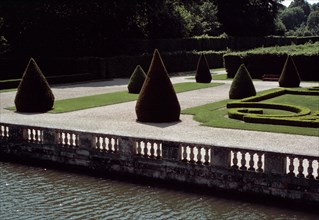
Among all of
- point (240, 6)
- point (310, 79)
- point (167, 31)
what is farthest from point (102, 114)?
point (240, 6)

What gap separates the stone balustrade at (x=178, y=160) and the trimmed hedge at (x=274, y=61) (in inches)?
1052

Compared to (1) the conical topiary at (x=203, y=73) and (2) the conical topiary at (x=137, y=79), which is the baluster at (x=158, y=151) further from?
(1) the conical topiary at (x=203, y=73)

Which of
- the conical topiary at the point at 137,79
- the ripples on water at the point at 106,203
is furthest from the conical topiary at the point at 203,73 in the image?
the ripples on water at the point at 106,203

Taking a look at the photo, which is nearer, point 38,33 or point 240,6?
point 38,33

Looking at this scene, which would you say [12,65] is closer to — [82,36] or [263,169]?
[82,36]

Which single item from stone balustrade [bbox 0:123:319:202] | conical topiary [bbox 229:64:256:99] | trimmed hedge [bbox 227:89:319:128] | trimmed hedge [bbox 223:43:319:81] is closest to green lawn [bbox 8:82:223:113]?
conical topiary [bbox 229:64:256:99]

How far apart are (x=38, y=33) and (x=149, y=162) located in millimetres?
35128

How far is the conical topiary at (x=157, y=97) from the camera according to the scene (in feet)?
70.5

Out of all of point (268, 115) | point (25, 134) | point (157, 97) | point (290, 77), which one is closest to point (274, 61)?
point (290, 77)

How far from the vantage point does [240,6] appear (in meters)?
80.1

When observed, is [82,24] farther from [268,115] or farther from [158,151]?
[158,151]

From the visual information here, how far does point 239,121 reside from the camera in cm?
2195

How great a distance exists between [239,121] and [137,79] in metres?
12.3

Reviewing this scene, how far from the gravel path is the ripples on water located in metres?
1.64
